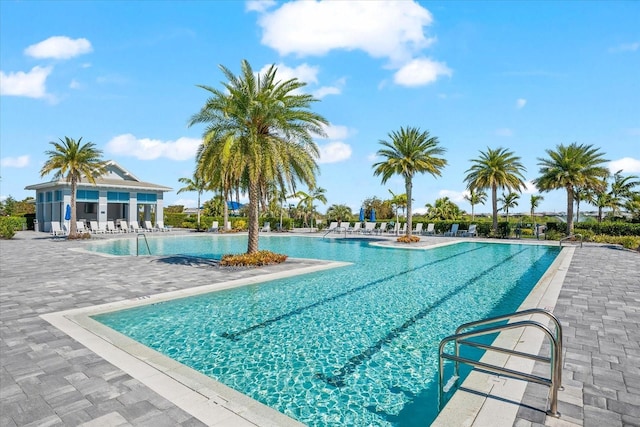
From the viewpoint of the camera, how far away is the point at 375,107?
70.8 feet

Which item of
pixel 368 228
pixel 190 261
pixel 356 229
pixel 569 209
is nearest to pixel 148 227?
pixel 356 229

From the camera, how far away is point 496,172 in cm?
3078

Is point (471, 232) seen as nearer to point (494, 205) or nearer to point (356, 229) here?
point (494, 205)

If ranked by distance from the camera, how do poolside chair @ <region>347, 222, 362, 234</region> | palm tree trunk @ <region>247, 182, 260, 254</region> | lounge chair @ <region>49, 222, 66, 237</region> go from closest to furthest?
palm tree trunk @ <region>247, 182, 260, 254</region>
lounge chair @ <region>49, 222, 66, 237</region>
poolside chair @ <region>347, 222, 362, 234</region>

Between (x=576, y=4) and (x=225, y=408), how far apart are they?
1447 centimetres

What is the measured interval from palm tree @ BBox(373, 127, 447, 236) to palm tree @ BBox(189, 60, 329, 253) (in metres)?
11.0

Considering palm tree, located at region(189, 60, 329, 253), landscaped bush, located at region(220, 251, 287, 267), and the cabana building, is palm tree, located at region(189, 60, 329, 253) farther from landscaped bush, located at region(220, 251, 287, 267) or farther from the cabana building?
the cabana building

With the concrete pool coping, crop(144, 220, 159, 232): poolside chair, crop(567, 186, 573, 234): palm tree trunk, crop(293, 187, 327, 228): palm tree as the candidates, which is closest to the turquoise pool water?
the concrete pool coping

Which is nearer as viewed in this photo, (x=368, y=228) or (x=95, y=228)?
(x=95, y=228)

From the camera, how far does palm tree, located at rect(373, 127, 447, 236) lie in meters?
24.4

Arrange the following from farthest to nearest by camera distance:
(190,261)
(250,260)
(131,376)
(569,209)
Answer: (569,209), (190,261), (250,260), (131,376)

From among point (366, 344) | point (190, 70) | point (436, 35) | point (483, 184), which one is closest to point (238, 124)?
point (190, 70)

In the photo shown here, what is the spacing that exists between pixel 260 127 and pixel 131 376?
36.3 ft

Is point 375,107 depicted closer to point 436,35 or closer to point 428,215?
point 436,35
